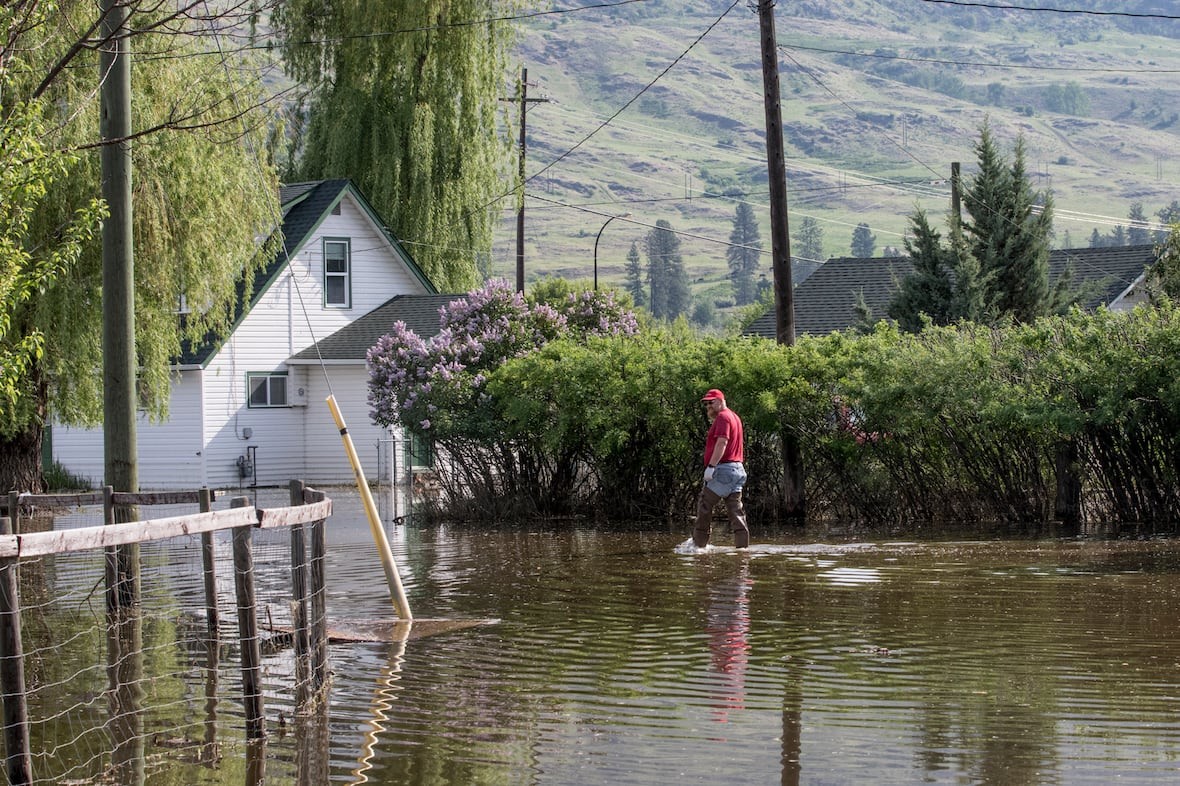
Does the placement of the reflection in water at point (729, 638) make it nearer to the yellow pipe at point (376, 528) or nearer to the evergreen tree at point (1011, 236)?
the yellow pipe at point (376, 528)

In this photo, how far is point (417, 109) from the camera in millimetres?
40250

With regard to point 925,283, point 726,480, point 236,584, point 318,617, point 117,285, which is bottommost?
point 318,617

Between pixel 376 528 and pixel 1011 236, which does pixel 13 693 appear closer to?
pixel 376 528

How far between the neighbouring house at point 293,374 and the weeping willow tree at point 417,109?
2.56 metres

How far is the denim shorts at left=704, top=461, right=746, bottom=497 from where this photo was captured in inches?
727

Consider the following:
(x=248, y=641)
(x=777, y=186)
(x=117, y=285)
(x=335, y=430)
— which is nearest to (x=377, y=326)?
(x=335, y=430)

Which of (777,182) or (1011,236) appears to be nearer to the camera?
(777,182)

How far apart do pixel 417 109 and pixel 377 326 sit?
20.2 ft

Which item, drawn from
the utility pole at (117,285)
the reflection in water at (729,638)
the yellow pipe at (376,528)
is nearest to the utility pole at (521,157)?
the utility pole at (117,285)

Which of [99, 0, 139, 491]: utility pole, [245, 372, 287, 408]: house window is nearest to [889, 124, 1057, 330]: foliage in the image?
[245, 372, 287, 408]: house window

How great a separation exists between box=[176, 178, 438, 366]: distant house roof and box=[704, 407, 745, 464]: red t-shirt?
1844 centimetres

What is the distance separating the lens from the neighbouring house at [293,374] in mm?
35875

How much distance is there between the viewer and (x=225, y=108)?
950 inches

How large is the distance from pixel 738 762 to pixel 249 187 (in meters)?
19.7
